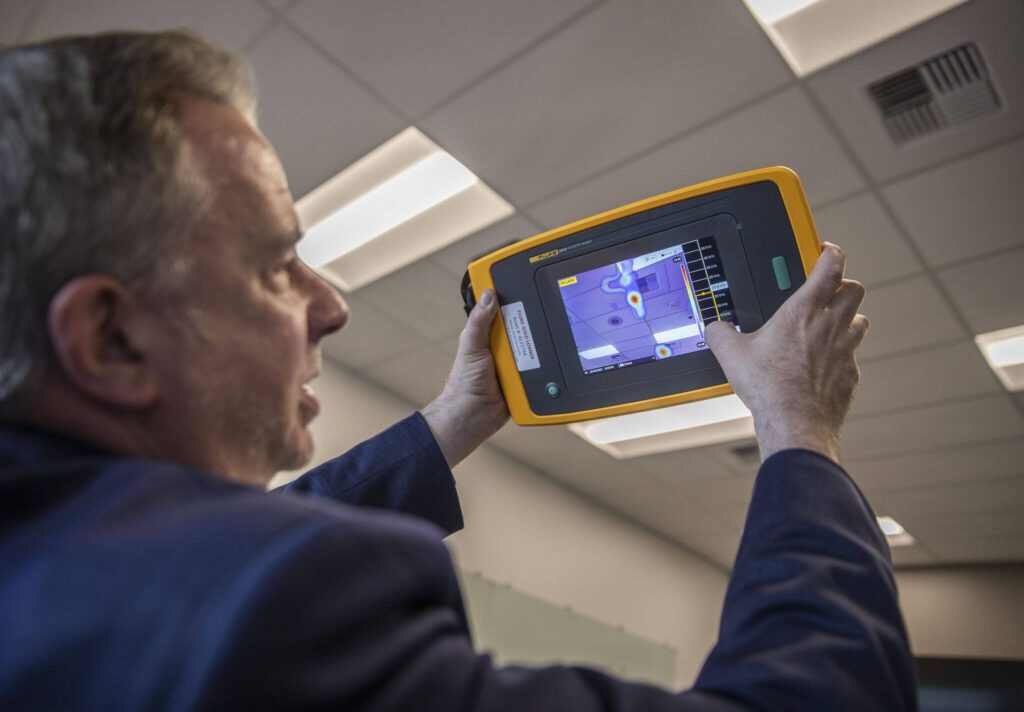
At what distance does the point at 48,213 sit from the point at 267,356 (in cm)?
16

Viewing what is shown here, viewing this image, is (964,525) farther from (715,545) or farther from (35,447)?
(35,447)

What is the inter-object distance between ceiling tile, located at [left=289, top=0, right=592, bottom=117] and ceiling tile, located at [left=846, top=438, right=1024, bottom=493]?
9.60 ft

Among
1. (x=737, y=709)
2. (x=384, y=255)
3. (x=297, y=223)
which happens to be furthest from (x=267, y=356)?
(x=384, y=255)

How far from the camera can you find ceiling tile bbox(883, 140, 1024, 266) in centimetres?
200

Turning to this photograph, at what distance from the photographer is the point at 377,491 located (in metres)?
0.86

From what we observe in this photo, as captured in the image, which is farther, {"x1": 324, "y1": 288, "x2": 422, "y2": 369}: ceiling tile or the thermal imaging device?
{"x1": 324, "y1": 288, "x2": 422, "y2": 369}: ceiling tile

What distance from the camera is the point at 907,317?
2.65m

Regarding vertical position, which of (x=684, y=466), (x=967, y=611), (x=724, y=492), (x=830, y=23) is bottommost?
(x=967, y=611)

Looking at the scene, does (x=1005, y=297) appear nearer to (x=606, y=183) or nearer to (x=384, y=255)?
(x=606, y=183)

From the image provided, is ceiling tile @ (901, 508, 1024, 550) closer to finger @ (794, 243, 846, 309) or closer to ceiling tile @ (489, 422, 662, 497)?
ceiling tile @ (489, 422, 662, 497)

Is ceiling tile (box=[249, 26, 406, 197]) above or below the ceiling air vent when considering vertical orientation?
above

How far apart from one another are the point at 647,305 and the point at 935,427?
10.2 feet

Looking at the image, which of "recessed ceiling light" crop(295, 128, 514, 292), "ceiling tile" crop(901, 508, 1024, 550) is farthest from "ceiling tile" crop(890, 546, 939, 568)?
"recessed ceiling light" crop(295, 128, 514, 292)

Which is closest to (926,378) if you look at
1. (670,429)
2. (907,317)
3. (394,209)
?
(907,317)
